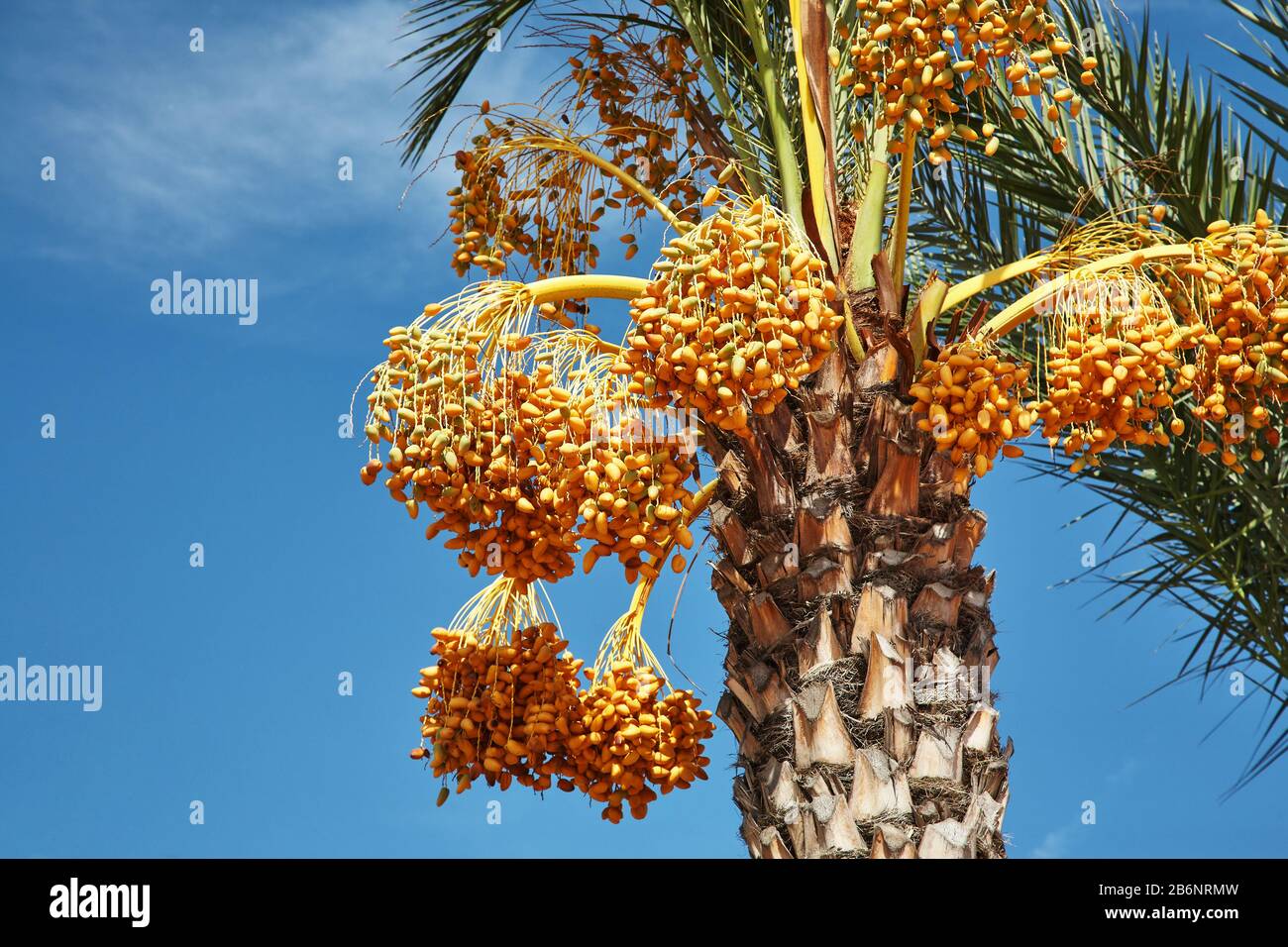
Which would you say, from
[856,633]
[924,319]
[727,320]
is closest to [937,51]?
[924,319]

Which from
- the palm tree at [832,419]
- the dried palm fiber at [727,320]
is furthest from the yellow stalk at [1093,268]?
the dried palm fiber at [727,320]

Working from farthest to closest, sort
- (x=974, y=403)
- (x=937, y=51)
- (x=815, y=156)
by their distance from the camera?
1. (x=815, y=156)
2. (x=974, y=403)
3. (x=937, y=51)

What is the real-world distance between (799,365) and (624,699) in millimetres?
1829

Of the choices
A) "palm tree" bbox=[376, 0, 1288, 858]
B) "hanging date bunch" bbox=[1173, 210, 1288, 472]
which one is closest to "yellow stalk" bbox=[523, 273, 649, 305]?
"palm tree" bbox=[376, 0, 1288, 858]

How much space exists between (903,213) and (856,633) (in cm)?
146

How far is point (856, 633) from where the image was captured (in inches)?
174

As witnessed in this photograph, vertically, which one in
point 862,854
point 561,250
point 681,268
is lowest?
point 862,854

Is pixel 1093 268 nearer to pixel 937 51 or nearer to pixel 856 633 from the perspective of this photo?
pixel 937 51

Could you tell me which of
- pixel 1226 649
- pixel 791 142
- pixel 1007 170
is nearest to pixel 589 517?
pixel 791 142

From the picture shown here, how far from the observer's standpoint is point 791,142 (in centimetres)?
535

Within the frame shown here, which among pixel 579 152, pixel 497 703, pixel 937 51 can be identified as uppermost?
pixel 579 152

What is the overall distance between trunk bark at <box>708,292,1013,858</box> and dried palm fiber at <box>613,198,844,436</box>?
25.0 inches

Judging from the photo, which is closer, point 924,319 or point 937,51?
point 937,51

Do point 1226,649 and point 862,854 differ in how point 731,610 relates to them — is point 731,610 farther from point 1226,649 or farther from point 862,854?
point 1226,649
